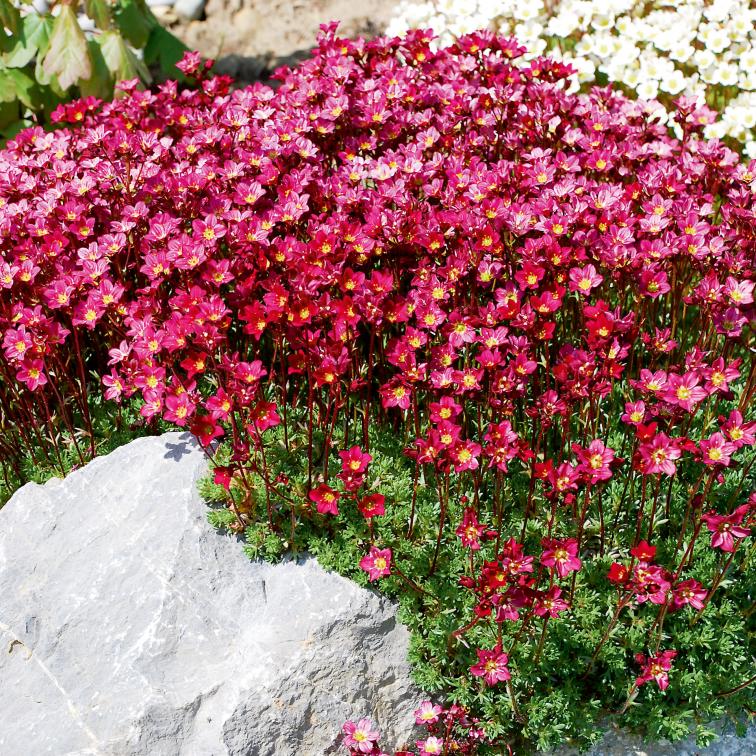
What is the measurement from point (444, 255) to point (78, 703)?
7.37 ft

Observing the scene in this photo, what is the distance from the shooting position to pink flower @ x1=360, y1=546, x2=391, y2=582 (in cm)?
309

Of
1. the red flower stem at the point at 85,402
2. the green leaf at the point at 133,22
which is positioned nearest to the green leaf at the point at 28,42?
the green leaf at the point at 133,22

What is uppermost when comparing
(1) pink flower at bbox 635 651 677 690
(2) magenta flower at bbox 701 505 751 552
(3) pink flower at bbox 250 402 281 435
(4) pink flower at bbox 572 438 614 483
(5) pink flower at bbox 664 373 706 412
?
(3) pink flower at bbox 250 402 281 435

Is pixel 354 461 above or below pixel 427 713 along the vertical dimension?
above

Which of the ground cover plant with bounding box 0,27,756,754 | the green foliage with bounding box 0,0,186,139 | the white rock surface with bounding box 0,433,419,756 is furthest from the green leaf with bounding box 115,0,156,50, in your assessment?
the white rock surface with bounding box 0,433,419,756

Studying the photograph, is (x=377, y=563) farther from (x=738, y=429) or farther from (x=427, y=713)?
(x=738, y=429)

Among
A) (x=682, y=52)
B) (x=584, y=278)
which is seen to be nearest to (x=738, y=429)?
(x=584, y=278)

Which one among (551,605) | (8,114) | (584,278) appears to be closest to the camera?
(551,605)

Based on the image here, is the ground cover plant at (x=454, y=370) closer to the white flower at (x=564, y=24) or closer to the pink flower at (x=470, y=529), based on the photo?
the pink flower at (x=470, y=529)

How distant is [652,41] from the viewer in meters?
6.45

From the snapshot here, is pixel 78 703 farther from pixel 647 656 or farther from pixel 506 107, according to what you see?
pixel 506 107

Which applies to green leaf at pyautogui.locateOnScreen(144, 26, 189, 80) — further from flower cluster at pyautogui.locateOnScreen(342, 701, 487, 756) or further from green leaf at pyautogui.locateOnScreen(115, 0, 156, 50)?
flower cluster at pyautogui.locateOnScreen(342, 701, 487, 756)

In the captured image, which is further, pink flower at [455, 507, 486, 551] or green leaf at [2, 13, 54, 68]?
green leaf at [2, 13, 54, 68]

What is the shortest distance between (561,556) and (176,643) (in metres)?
1.41
